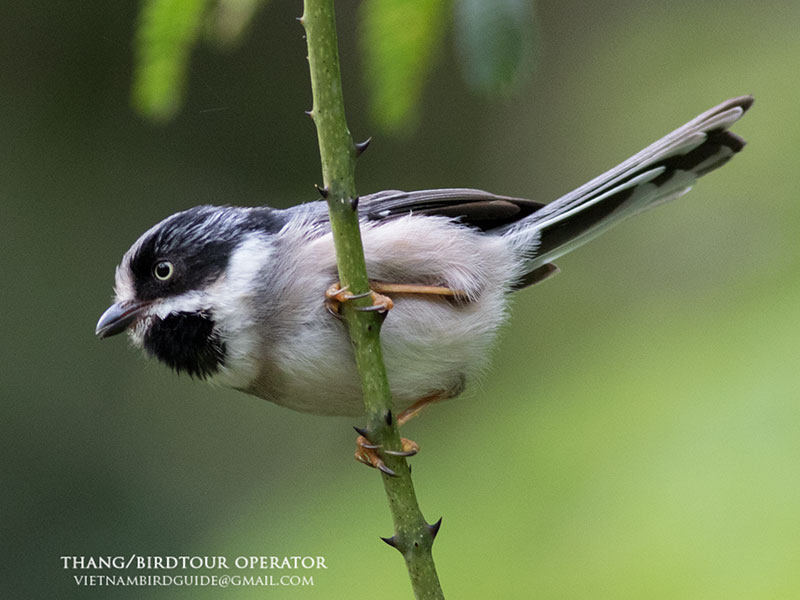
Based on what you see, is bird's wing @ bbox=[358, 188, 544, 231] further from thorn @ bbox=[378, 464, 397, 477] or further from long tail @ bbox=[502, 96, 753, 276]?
thorn @ bbox=[378, 464, 397, 477]

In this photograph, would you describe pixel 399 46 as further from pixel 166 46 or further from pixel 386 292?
pixel 386 292

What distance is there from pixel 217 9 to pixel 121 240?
3.74 metres

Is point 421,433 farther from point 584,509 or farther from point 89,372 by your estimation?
point 89,372

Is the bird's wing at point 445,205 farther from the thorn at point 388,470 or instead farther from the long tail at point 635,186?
the thorn at point 388,470

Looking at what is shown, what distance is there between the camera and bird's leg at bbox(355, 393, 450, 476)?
192cm

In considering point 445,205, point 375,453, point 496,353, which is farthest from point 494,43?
point 496,353

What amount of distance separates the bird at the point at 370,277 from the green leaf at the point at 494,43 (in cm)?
110

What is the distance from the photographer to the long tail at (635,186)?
2.32 meters

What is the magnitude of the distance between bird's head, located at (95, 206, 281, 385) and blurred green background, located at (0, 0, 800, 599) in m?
1.32

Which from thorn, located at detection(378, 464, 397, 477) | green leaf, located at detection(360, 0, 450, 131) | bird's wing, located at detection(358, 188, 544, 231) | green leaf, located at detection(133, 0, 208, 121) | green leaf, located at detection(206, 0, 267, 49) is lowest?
thorn, located at detection(378, 464, 397, 477)

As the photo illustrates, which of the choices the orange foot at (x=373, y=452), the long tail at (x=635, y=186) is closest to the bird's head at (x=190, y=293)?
the orange foot at (x=373, y=452)

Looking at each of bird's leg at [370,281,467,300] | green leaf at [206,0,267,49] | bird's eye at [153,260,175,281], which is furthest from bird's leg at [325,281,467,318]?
green leaf at [206,0,267,49]

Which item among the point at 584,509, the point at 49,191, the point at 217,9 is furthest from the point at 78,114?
the point at 217,9

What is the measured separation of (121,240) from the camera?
489 centimetres
